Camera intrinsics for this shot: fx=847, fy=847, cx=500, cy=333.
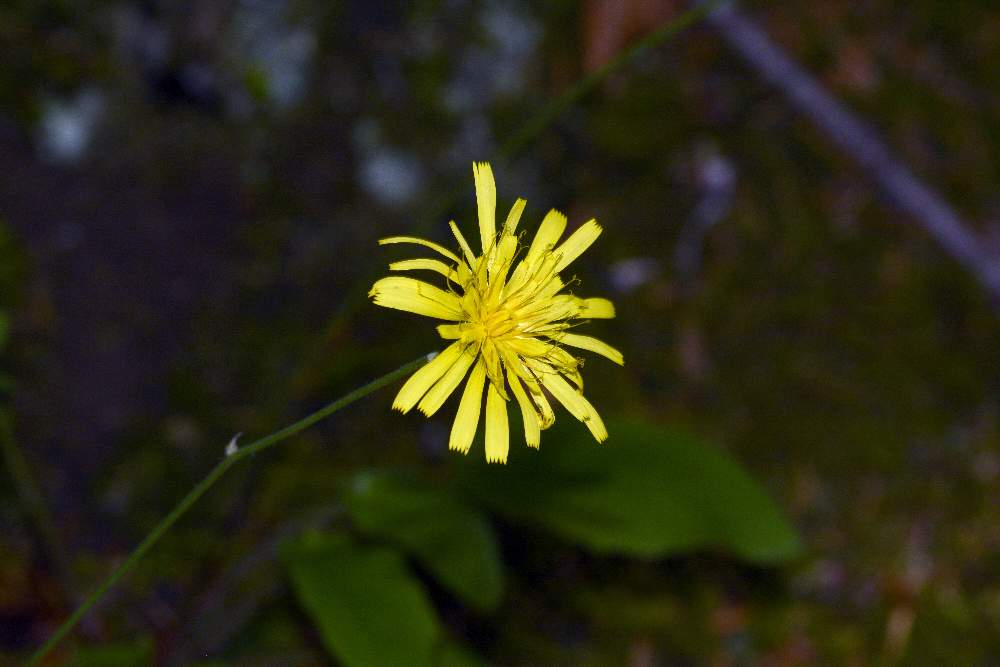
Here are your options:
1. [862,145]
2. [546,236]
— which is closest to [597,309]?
[546,236]

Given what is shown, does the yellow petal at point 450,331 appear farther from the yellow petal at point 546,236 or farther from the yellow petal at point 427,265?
the yellow petal at point 546,236

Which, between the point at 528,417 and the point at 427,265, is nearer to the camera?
the point at 427,265

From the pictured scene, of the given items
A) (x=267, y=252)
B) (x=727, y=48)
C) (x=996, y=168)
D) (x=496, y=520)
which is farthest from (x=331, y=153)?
(x=996, y=168)

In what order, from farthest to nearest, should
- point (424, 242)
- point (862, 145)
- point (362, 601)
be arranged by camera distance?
point (862, 145), point (362, 601), point (424, 242)

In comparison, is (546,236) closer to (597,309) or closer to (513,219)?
(513,219)

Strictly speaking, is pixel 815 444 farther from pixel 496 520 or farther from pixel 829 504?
pixel 496 520

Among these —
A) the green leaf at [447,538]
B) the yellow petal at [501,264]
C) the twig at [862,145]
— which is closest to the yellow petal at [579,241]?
the yellow petal at [501,264]
